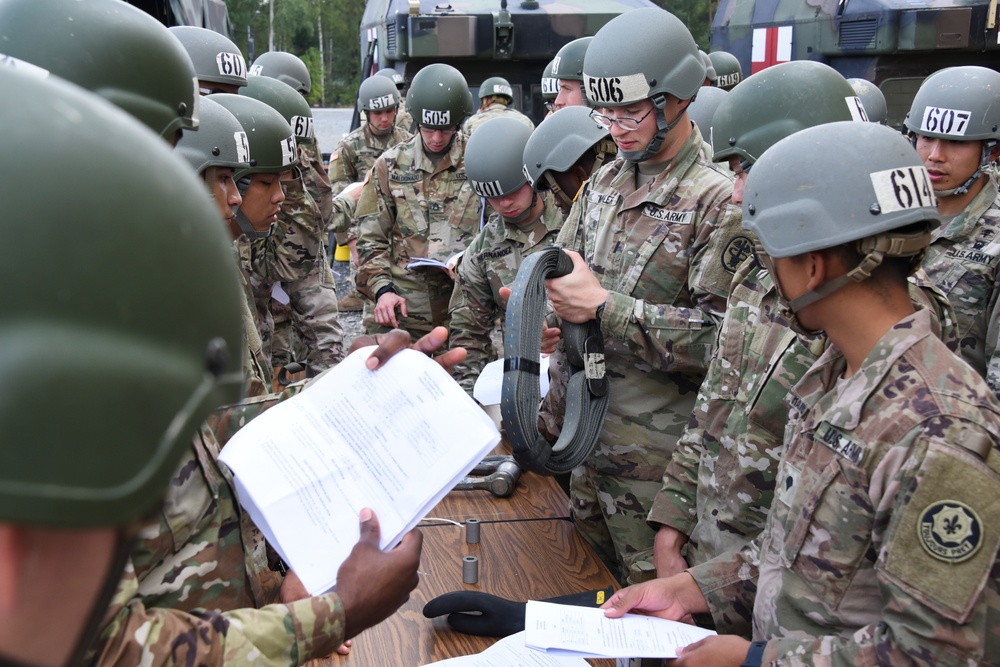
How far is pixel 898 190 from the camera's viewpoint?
4.76 feet

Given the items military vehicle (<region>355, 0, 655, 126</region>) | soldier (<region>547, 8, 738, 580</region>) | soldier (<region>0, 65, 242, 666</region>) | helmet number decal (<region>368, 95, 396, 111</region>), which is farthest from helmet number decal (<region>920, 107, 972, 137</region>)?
military vehicle (<region>355, 0, 655, 126</region>)

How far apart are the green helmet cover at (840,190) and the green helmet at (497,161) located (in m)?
2.20

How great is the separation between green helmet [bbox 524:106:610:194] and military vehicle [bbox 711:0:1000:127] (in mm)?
4558

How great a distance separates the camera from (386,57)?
30.7 ft

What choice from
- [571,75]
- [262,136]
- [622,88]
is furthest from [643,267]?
[571,75]

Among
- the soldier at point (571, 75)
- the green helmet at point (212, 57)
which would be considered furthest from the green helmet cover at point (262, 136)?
the soldier at point (571, 75)

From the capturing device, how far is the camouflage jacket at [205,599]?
1.20 meters

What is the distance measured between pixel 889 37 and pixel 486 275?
466 centimetres

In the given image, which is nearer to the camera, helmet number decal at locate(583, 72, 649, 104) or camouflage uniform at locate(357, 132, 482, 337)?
helmet number decal at locate(583, 72, 649, 104)

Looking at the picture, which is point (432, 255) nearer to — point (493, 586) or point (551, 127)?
point (551, 127)

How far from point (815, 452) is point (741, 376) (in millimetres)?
620

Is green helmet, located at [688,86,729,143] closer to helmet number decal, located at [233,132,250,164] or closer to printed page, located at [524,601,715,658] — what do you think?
helmet number decal, located at [233,132,250,164]

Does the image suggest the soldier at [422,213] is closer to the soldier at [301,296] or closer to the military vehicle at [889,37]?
the soldier at [301,296]

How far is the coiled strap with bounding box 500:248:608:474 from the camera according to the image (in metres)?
2.27
